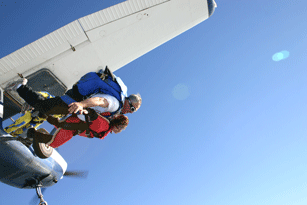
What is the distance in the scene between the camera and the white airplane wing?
4613 millimetres

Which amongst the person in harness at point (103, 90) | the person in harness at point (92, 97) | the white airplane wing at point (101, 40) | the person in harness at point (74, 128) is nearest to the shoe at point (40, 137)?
the person in harness at point (74, 128)

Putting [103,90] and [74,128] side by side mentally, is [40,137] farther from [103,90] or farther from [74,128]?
[103,90]

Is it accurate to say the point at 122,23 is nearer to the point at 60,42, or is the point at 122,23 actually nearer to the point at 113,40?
the point at 113,40

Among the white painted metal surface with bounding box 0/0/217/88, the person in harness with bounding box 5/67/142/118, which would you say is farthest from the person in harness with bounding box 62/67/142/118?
the white painted metal surface with bounding box 0/0/217/88

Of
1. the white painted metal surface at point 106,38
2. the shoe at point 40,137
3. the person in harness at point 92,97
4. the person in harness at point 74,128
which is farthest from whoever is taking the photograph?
the white painted metal surface at point 106,38

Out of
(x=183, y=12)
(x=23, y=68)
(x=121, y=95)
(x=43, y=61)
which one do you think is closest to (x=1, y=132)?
(x=23, y=68)

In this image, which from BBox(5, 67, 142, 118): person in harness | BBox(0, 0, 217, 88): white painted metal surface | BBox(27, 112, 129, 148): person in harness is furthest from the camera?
BBox(0, 0, 217, 88): white painted metal surface

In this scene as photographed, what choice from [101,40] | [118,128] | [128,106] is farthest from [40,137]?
[101,40]

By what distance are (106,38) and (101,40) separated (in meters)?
0.14

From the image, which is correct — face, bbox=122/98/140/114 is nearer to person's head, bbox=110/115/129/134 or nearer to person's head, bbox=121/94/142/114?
person's head, bbox=121/94/142/114

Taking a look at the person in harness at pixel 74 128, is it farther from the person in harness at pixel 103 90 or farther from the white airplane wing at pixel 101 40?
the white airplane wing at pixel 101 40

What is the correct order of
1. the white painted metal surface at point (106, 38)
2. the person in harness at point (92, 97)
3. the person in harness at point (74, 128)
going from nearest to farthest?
the person in harness at point (92, 97) < the person in harness at point (74, 128) < the white painted metal surface at point (106, 38)

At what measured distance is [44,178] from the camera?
510 cm

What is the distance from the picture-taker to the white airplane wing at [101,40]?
4.61 metres
